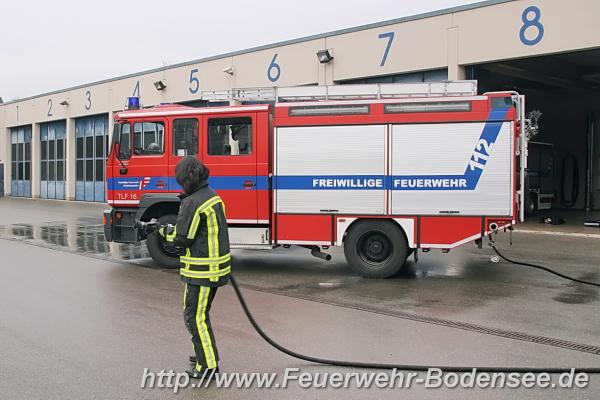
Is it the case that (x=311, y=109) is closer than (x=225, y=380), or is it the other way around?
(x=225, y=380)

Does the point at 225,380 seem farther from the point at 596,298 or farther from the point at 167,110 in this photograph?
the point at 167,110

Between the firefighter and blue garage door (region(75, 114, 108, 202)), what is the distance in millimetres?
28658

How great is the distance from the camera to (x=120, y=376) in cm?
491

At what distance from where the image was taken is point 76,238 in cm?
1523

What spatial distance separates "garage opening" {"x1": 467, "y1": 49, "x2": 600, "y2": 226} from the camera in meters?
21.6

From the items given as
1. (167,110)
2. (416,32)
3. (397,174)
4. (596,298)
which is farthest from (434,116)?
(416,32)

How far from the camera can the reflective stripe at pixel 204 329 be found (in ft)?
15.6

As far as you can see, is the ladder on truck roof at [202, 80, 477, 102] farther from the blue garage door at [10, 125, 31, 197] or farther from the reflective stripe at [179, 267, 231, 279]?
the blue garage door at [10, 125, 31, 197]

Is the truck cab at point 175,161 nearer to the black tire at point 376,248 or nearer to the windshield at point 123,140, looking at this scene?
the windshield at point 123,140

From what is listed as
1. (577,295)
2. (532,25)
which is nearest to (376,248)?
(577,295)

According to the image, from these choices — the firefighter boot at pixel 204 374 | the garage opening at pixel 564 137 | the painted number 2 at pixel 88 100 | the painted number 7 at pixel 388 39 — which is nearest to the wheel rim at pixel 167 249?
the firefighter boot at pixel 204 374

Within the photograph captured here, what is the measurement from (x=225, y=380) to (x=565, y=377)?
2874mm

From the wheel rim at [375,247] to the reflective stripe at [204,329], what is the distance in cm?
505

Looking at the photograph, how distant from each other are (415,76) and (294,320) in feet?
43.5
